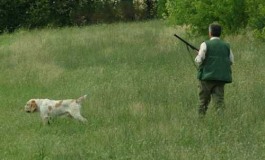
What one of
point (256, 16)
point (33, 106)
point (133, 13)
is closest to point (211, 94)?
point (33, 106)

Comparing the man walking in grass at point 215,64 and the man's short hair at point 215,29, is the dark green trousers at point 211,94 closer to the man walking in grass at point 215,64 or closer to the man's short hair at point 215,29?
the man walking in grass at point 215,64

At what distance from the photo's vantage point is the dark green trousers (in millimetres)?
10422

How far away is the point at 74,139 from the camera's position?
31.3 ft

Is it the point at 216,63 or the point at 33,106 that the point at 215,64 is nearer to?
the point at 216,63

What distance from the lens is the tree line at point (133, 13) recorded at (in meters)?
21.2

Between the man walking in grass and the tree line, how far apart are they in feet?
31.1

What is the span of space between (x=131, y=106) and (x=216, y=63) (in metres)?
2.26

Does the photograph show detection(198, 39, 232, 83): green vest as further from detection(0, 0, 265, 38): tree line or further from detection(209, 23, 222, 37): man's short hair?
detection(0, 0, 265, 38): tree line

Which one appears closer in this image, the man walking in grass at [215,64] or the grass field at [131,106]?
the grass field at [131,106]

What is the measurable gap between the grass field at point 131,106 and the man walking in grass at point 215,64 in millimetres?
537

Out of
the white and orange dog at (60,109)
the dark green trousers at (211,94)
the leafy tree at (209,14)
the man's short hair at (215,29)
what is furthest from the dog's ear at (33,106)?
the leafy tree at (209,14)

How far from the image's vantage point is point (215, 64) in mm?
10242

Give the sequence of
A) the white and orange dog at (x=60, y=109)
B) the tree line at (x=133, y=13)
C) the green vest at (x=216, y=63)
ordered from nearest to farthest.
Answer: the green vest at (x=216, y=63), the white and orange dog at (x=60, y=109), the tree line at (x=133, y=13)

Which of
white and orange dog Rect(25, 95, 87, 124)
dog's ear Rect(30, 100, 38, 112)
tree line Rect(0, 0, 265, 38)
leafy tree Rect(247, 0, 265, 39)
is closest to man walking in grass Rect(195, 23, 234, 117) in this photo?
white and orange dog Rect(25, 95, 87, 124)
